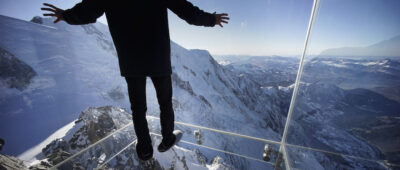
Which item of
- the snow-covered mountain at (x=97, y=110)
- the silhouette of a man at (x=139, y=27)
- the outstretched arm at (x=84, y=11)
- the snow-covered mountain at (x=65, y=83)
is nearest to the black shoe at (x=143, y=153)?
the silhouette of a man at (x=139, y=27)

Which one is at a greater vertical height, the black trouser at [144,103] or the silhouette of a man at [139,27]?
the silhouette of a man at [139,27]

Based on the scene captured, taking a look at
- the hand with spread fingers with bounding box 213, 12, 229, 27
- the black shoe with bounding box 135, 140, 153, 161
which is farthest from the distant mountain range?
the black shoe with bounding box 135, 140, 153, 161

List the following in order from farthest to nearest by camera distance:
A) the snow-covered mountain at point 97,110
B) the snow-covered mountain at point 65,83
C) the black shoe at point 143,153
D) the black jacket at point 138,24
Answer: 1. the snow-covered mountain at point 65,83
2. the snow-covered mountain at point 97,110
3. the black shoe at point 143,153
4. the black jacket at point 138,24

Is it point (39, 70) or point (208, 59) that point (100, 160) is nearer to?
point (39, 70)

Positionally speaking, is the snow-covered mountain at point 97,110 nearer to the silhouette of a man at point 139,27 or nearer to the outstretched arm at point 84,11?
the silhouette of a man at point 139,27

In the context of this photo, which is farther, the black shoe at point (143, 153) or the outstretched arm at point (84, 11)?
the black shoe at point (143, 153)

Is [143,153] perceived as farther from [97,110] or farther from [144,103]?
[97,110]

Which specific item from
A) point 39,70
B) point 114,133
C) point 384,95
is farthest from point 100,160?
point 39,70
